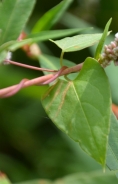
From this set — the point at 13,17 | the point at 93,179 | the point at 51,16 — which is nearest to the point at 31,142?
the point at 93,179

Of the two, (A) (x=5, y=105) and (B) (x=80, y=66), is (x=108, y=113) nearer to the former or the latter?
(B) (x=80, y=66)

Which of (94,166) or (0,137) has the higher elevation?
(0,137)

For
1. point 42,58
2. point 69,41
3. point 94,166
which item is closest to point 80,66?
point 69,41

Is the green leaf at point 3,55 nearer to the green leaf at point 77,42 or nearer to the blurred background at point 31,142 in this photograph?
the green leaf at point 77,42

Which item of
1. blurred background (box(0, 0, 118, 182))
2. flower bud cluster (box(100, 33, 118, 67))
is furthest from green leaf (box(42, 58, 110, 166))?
blurred background (box(0, 0, 118, 182))

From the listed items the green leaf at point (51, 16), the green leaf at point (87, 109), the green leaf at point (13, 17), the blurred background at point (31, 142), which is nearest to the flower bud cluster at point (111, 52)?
the green leaf at point (87, 109)

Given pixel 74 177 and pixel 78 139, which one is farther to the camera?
pixel 74 177
